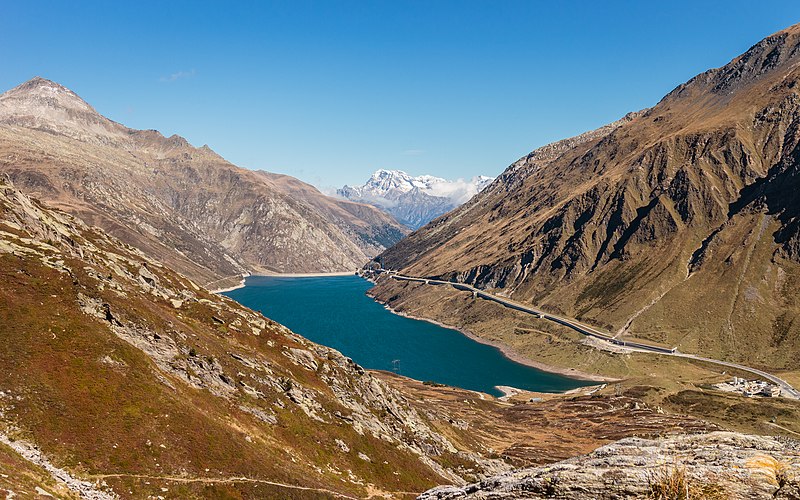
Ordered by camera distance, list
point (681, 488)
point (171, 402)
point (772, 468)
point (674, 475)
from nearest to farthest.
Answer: point (681, 488) → point (674, 475) → point (772, 468) → point (171, 402)

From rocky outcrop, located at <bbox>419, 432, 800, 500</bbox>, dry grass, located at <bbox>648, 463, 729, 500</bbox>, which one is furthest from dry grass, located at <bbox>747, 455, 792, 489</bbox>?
dry grass, located at <bbox>648, 463, 729, 500</bbox>

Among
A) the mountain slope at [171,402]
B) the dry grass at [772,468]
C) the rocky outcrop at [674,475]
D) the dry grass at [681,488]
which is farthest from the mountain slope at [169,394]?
the dry grass at [772,468]

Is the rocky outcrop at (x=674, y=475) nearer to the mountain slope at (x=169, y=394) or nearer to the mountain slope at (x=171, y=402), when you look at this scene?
the mountain slope at (x=171, y=402)

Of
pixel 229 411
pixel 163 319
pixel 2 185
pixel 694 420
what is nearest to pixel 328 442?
pixel 229 411

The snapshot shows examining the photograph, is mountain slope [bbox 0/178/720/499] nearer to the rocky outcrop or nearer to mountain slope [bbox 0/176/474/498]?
mountain slope [bbox 0/176/474/498]

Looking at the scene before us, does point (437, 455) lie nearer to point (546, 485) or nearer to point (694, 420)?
point (546, 485)

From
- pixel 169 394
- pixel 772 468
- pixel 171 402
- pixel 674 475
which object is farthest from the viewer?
pixel 169 394

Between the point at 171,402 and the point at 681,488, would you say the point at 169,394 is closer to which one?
the point at 171,402

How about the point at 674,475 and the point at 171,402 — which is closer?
the point at 674,475

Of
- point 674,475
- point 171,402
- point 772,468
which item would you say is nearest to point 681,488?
point 674,475
